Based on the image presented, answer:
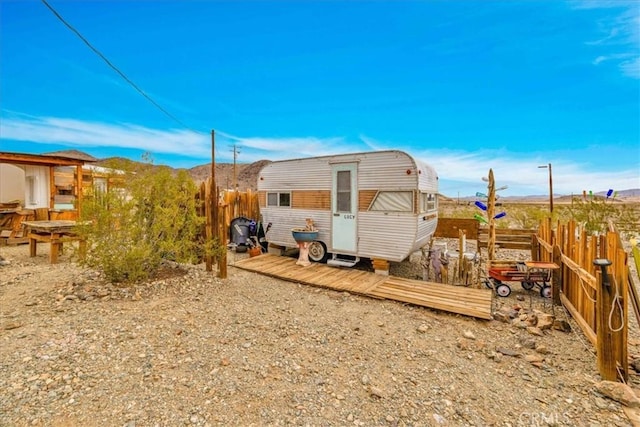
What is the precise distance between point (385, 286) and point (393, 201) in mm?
1978

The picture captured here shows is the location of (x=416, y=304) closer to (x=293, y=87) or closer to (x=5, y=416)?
(x=5, y=416)

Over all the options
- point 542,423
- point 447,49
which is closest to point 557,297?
point 542,423

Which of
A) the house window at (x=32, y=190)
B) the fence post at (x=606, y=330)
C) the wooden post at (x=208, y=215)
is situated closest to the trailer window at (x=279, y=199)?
the wooden post at (x=208, y=215)

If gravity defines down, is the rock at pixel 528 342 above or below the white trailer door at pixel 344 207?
below

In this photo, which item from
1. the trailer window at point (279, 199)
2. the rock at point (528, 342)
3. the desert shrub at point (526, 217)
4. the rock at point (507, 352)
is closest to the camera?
the rock at point (507, 352)

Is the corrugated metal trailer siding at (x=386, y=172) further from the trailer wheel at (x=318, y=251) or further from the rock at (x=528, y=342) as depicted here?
the rock at (x=528, y=342)

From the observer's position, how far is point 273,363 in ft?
10.5

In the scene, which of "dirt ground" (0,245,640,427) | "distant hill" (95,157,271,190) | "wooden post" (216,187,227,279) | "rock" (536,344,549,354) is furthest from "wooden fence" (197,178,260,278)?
"distant hill" (95,157,271,190)

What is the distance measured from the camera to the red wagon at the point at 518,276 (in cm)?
564

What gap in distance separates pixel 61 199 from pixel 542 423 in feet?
48.4

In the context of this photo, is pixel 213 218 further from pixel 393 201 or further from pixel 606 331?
pixel 606 331

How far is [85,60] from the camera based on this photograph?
23.8 ft

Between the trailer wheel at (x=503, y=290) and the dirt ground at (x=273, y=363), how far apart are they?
0.67 meters

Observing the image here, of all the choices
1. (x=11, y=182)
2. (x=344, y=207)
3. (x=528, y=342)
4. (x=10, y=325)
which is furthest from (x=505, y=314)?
(x=11, y=182)
